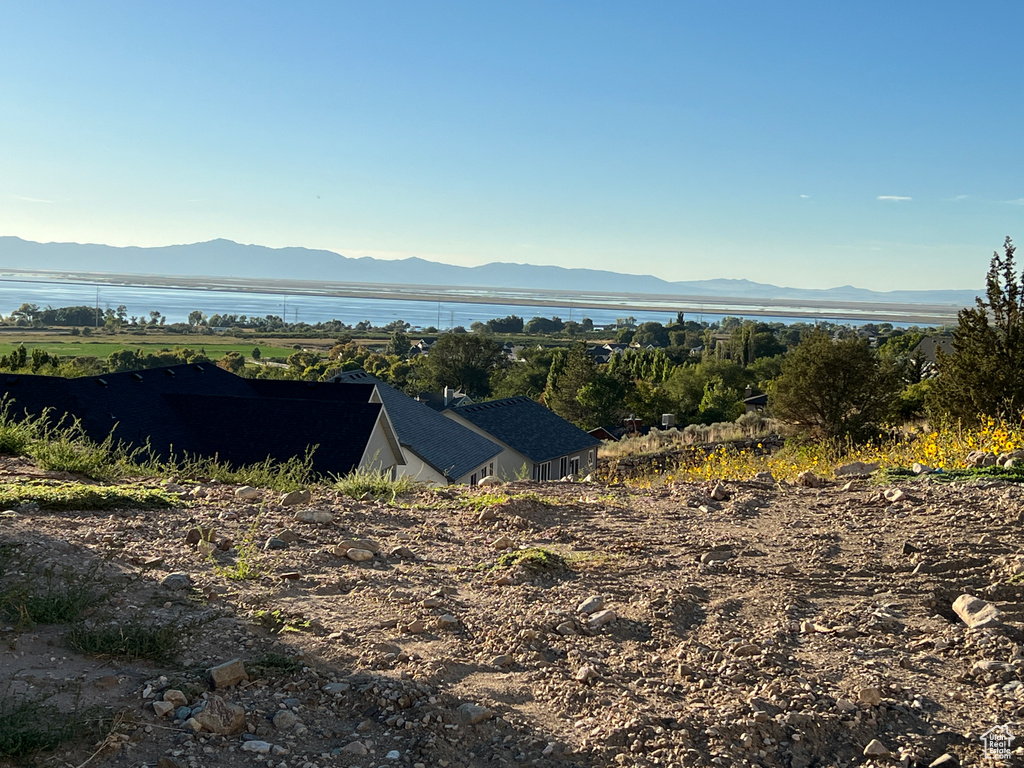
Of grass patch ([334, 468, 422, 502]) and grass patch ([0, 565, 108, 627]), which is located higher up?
grass patch ([0, 565, 108, 627])

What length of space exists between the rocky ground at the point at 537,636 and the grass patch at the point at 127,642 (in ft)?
0.21

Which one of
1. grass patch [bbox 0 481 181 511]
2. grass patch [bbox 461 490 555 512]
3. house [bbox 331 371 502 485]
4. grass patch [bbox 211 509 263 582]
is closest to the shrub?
house [bbox 331 371 502 485]

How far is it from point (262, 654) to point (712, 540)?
12.0ft

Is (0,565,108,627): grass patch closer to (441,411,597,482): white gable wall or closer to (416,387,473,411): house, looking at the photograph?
(441,411,597,482): white gable wall

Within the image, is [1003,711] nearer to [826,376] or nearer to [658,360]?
[826,376]

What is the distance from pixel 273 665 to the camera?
12.3 ft

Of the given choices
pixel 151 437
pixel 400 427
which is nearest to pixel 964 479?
pixel 151 437

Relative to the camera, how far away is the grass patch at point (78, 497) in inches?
259

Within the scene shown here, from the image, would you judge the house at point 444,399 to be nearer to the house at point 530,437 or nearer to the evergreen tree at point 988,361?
the house at point 530,437

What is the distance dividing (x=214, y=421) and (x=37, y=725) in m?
13.7

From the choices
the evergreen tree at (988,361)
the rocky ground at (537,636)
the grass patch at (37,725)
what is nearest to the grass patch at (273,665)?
the rocky ground at (537,636)

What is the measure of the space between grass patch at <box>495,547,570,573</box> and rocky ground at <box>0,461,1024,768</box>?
0.03m

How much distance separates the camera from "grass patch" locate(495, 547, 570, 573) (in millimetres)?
5406

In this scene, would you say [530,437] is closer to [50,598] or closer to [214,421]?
[214,421]
